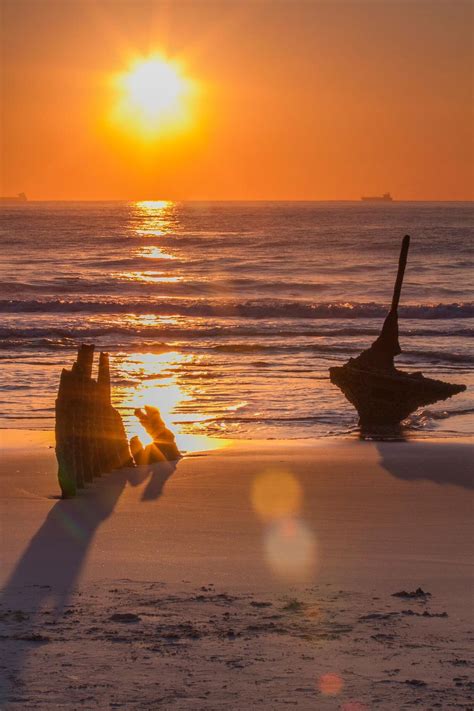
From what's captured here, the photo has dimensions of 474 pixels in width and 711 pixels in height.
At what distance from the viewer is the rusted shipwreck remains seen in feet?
27.6

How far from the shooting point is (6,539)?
7.09 meters

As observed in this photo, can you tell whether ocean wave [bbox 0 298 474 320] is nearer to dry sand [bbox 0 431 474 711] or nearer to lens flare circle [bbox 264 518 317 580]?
dry sand [bbox 0 431 474 711]

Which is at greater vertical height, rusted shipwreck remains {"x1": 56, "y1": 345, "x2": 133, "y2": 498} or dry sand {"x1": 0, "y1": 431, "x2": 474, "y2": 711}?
rusted shipwreck remains {"x1": 56, "y1": 345, "x2": 133, "y2": 498}

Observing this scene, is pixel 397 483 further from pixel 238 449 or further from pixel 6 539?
pixel 6 539

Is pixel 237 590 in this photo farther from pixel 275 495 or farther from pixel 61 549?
pixel 275 495

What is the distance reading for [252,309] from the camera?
34438 mm

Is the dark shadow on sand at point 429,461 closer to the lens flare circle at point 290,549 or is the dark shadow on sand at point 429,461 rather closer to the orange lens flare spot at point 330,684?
the lens flare circle at point 290,549

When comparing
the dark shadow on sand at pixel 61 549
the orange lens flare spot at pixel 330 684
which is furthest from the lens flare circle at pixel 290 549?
the orange lens flare spot at pixel 330 684

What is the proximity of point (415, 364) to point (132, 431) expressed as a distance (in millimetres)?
9902

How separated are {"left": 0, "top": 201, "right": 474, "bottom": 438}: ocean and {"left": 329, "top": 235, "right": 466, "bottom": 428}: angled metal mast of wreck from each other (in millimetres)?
357

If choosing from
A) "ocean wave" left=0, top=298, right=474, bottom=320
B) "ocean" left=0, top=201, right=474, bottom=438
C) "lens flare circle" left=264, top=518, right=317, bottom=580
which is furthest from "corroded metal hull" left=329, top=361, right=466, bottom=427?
"ocean wave" left=0, top=298, right=474, bottom=320

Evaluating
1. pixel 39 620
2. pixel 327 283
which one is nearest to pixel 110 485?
pixel 39 620

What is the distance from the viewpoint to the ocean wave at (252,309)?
3322 cm

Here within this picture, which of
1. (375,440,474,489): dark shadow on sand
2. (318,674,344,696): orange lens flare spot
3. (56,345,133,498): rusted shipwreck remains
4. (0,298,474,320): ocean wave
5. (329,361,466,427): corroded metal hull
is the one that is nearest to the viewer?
(318,674,344,696): orange lens flare spot
